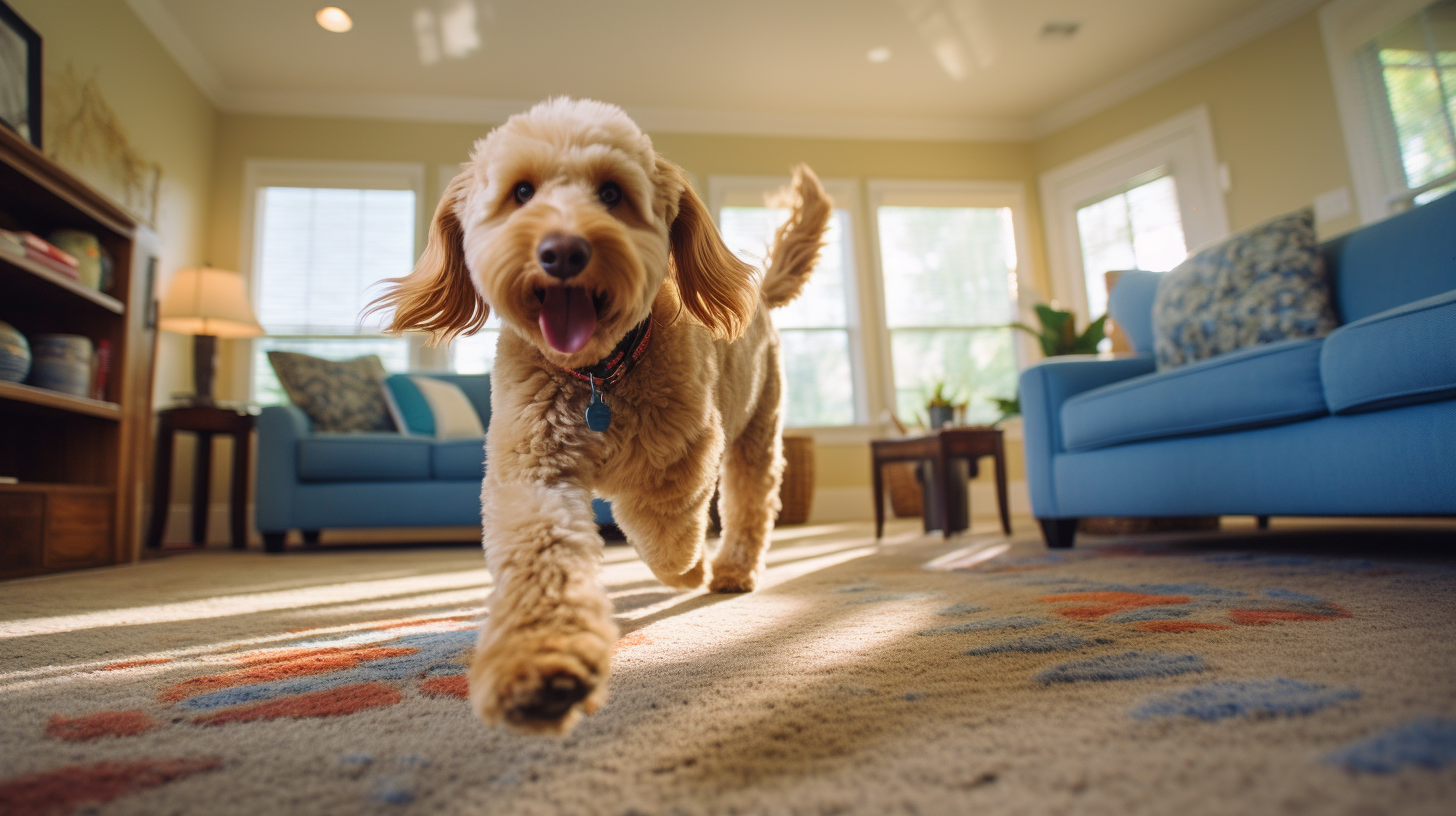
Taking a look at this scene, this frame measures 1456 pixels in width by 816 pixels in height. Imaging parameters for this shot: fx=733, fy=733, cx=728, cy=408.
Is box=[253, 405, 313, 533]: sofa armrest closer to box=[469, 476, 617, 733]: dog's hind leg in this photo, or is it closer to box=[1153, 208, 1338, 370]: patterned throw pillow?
box=[469, 476, 617, 733]: dog's hind leg

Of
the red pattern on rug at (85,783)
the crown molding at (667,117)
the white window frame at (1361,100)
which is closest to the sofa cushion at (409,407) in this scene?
the crown molding at (667,117)

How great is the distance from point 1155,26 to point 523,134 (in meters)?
6.30

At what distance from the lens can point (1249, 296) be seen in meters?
2.73

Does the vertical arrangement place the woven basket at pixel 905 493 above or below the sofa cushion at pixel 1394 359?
below

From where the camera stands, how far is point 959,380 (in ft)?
22.4

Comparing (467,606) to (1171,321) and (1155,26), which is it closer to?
(1171,321)

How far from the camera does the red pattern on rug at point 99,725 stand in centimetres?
79

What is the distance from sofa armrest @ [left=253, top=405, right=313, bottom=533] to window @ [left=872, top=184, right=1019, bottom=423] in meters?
4.82

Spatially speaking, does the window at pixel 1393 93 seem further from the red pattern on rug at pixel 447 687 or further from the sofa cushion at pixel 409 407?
the sofa cushion at pixel 409 407

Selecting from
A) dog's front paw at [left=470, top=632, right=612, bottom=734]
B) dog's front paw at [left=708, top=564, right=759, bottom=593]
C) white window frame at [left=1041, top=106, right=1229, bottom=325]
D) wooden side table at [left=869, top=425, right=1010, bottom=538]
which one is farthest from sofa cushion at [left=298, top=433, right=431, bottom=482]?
white window frame at [left=1041, top=106, right=1229, bottom=325]

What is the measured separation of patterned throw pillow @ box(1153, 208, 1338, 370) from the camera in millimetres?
2641

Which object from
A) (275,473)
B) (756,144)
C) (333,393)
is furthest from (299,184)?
(756,144)

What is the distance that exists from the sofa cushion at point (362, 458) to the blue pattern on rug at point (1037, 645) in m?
3.90

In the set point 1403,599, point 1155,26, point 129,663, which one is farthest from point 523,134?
point 1155,26
